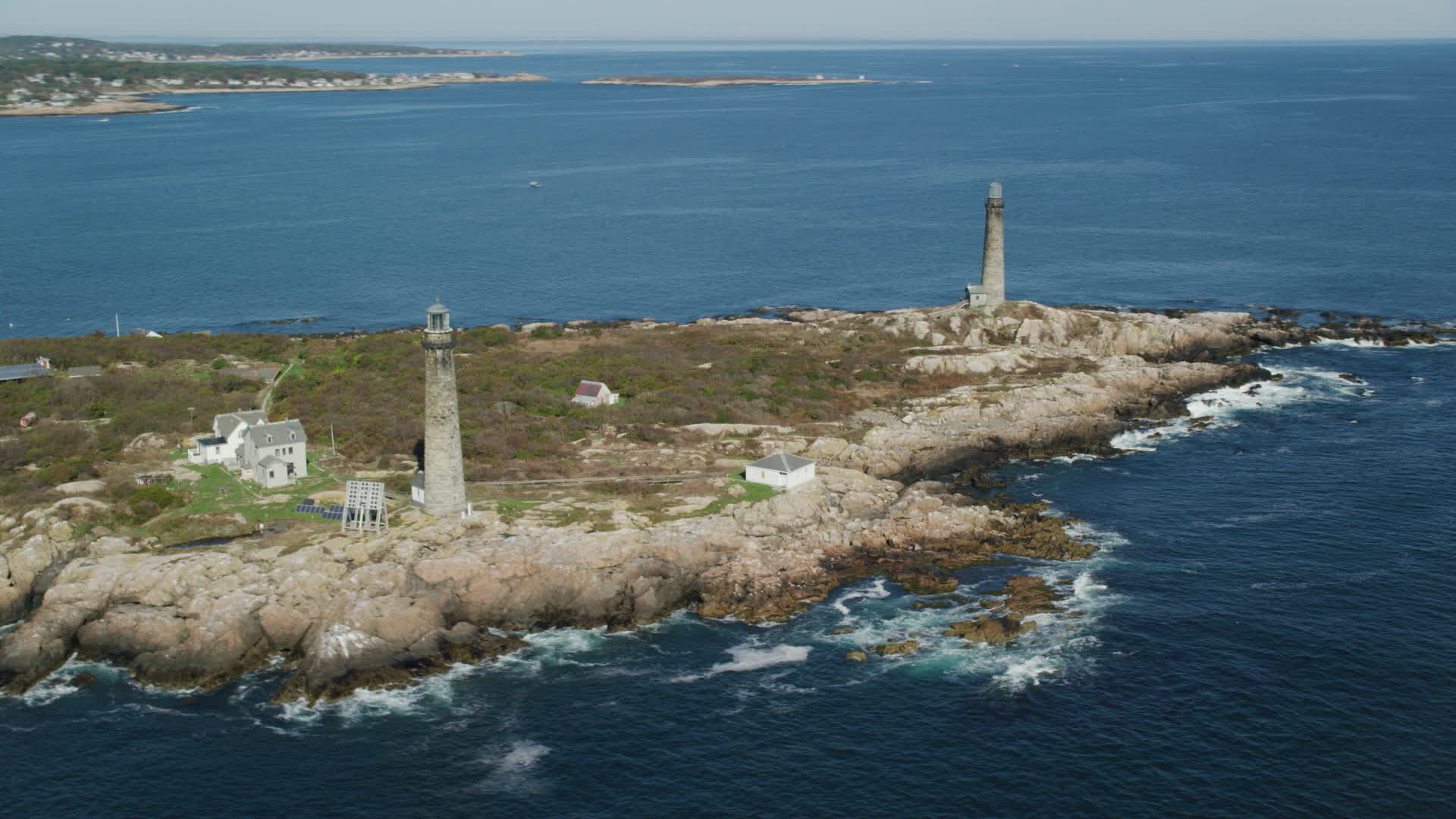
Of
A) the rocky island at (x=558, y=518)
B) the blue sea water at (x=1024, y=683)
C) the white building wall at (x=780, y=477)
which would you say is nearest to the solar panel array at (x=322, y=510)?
the rocky island at (x=558, y=518)

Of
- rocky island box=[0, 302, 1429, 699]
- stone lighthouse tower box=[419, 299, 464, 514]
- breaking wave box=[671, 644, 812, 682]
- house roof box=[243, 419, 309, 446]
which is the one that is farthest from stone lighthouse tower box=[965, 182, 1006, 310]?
breaking wave box=[671, 644, 812, 682]

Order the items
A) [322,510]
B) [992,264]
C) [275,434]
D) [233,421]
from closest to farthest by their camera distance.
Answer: [322,510] < [275,434] < [233,421] < [992,264]

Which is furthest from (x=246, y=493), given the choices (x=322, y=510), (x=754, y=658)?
(x=754, y=658)

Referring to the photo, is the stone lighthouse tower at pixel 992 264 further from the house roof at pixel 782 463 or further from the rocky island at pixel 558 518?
the house roof at pixel 782 463

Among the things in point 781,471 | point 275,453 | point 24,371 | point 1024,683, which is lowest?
point 1024,683

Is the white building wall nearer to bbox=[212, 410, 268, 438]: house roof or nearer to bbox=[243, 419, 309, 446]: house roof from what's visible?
bbox=[243, 419, 309, 446]: house roof

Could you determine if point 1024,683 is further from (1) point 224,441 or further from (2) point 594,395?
(1) point 224,441
